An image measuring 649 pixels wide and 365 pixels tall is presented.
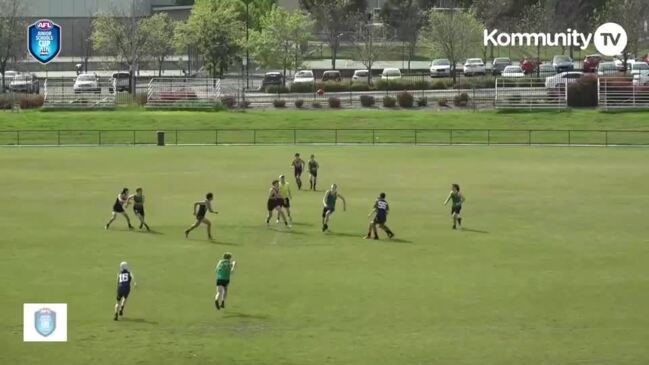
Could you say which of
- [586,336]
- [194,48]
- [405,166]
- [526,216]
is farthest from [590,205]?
[194,48]

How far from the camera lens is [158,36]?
110 meters

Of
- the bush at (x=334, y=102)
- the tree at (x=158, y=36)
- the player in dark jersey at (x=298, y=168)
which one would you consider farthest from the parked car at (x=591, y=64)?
the player in dark jersey at (x=298, y=168)

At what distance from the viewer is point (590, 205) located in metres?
44.4

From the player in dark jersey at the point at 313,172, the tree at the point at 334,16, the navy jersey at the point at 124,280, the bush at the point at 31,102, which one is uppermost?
the tree at the point at 334,16

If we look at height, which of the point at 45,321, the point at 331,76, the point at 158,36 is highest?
the point at 158,36

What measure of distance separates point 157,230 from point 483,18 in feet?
278

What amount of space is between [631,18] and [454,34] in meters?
15.1

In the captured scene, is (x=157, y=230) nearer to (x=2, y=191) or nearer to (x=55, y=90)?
(x=2, y=191)

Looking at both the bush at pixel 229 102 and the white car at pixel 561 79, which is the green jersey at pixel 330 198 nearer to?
the bush at pixel 229 102

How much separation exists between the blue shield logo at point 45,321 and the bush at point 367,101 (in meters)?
61.3

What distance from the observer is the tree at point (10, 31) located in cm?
10106

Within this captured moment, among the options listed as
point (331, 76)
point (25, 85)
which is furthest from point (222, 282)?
point (331, 76)

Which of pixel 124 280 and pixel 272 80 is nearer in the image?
pixel 124 280

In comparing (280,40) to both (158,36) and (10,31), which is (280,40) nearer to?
(158,36)
